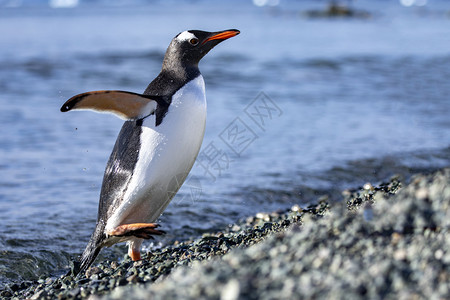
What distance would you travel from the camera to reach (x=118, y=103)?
4039mm

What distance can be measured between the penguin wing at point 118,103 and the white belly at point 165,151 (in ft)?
0.29

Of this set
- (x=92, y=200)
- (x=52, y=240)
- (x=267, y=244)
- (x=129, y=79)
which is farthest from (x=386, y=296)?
(x=129, y=79)

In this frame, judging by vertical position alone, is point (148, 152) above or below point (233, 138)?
above

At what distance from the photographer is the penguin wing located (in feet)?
12.6

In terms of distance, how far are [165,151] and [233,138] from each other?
4.67 meters

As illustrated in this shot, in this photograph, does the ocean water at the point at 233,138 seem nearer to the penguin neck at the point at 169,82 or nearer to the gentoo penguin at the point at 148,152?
the gentoo penguin at the point at 148,152

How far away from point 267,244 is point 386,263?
536mm

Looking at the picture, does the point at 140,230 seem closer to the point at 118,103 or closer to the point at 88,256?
the point at 88,256

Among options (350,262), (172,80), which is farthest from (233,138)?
(350,262)

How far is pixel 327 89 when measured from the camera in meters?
12.9

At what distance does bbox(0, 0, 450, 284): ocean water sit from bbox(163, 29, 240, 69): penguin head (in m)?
1.77

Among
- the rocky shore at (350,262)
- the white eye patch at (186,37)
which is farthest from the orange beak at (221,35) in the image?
the rocky shore at (350,262)

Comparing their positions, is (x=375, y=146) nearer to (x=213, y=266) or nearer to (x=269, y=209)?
(x=269, y=209)

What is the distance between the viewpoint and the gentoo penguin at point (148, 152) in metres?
4.12
